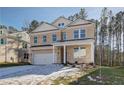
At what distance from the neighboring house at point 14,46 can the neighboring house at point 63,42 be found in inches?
68.5

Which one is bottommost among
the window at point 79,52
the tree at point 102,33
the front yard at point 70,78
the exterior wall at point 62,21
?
the front yard at point 70,78

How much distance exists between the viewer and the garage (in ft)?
47.7

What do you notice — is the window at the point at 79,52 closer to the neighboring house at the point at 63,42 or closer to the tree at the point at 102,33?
the neighboring house at the point at 63,42

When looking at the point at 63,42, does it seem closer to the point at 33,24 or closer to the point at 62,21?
the point at 62,21

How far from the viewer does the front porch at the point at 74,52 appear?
531 inches

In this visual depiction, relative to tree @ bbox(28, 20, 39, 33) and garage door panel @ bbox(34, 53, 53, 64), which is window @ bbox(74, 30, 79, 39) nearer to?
garage door panel @ bbox(34, 53, 53, 64)

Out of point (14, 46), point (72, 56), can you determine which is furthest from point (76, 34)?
point (14, 46)

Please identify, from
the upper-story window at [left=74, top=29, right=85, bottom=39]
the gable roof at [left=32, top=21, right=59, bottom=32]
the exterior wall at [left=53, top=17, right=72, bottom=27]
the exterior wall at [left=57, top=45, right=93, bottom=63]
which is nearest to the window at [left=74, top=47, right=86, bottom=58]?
the exterior wall at [left=57, top=45, right=93, bottom=63]

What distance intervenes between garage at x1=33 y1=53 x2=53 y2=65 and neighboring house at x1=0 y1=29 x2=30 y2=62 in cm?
129

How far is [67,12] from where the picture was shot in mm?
11844

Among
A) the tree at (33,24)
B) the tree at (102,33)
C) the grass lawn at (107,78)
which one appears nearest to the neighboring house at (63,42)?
the tree at (33,24)
